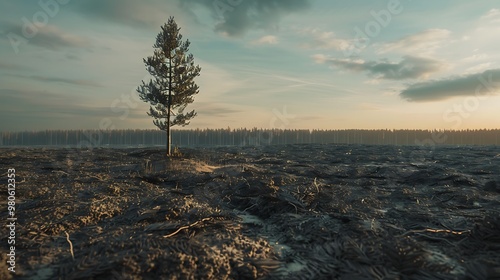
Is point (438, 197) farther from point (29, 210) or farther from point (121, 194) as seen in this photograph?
point (29, 210)

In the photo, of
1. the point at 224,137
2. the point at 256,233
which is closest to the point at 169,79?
the point at 256,233

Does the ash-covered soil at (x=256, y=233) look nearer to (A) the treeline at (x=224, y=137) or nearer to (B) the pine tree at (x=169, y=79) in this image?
(B) the pine tree at (x=169, y=79)

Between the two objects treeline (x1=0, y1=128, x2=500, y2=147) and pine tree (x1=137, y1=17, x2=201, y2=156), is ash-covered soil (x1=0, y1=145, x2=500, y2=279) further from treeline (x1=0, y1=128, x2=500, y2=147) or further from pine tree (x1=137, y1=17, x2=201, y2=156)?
treeline (x1=0, y1=128, x2=500, y2=147)

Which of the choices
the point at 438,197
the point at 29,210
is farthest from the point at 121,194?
the point at 438,197

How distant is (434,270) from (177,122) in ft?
65.6

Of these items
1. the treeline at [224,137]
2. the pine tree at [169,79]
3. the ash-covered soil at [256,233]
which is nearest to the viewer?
the ash-covered soil at [256,233]

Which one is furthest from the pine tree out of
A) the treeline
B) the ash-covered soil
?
the treeline

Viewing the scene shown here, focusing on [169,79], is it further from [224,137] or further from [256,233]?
[224,137]

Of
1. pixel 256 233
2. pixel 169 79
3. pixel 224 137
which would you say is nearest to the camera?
pixel 256 233

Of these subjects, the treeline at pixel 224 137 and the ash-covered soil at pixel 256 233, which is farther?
the treeline at pixel 224 137

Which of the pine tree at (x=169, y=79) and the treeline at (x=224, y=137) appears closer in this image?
the pine tree at (x=169, y=79)

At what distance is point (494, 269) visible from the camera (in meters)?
3.54

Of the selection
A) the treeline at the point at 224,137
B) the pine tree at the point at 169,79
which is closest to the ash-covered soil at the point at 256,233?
the pine tree at the point at 169,79

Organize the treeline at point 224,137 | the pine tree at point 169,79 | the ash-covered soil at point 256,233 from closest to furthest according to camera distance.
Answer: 1. the ash-covered soil at point 256,233
2. the pine tree at point 169,79
3. the treeline at point 224,137
